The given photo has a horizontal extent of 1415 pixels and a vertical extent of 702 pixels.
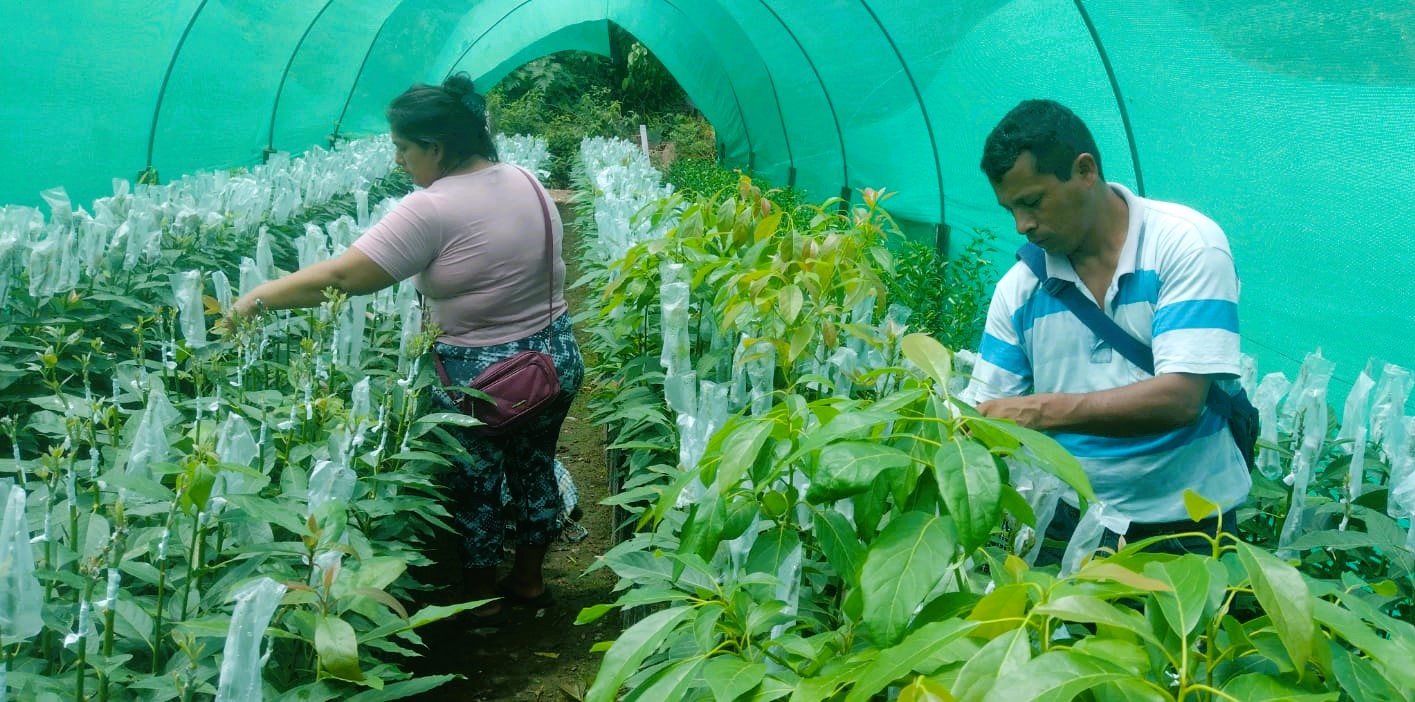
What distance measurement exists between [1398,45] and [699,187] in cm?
977

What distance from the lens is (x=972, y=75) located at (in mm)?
5254

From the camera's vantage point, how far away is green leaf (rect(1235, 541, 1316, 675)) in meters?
0.87

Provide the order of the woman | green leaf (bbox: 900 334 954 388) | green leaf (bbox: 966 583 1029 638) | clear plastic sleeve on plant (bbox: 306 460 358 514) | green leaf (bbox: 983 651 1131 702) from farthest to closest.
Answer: the woman → clear plastic sleeve on plant (bbox: 306 460 358 514) → green leaf (bbox: 900 334 954 388) → green leaf (bbox: 966 583 1029 638) → green leaf (bbox: 983 651 1131 702)

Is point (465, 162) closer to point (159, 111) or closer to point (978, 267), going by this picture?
point (978, 267)

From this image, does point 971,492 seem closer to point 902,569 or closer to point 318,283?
point 902,569

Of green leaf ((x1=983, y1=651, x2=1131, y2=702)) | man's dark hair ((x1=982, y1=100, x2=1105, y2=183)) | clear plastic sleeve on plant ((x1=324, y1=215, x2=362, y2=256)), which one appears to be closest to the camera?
green leaf ((x1=983, y1=651, x2=1131, y2=702))

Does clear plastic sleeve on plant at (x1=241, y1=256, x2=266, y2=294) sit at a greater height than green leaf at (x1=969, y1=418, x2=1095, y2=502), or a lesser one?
greater

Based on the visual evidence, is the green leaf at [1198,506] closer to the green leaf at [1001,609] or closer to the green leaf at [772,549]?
the green leaf at [1001,609]

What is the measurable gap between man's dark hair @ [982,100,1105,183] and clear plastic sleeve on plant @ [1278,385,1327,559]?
2.37ft

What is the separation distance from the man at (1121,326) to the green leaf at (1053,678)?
3.23 feet

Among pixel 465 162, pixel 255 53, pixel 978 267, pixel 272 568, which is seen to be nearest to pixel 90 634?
pixel 272 568

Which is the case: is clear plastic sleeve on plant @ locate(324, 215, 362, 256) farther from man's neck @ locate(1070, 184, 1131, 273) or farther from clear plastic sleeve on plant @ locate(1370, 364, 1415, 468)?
clear plastic sleeve on plant @ locate(1370, 364, 1415, 468)

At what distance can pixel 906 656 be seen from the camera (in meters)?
0.94

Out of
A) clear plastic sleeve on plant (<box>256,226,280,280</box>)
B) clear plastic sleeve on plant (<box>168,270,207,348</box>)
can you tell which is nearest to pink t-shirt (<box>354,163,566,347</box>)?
clear plastic sleeve on plant (<box>256,226,280,280</box>)
